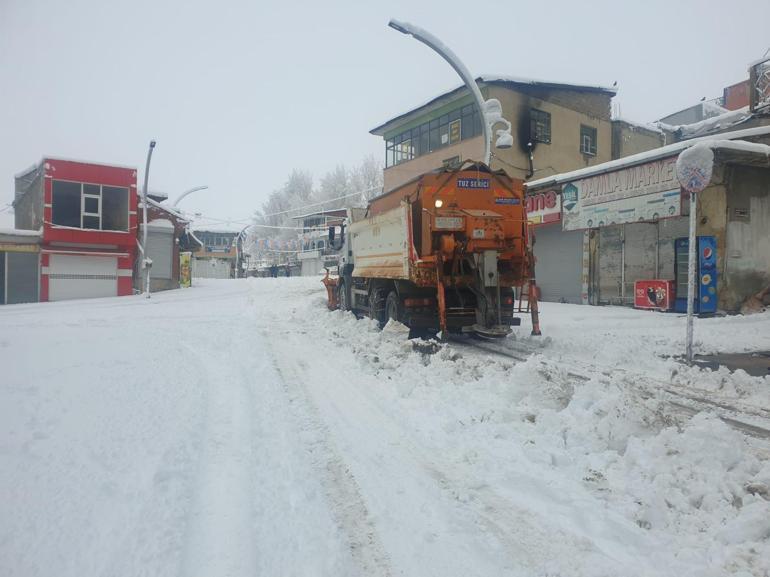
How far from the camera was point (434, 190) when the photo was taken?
10000 mm

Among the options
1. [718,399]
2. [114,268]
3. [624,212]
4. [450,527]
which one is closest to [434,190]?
[718,399]

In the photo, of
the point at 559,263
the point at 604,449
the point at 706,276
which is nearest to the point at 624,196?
the point at 706,276

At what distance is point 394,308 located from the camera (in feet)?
36.5

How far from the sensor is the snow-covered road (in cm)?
269

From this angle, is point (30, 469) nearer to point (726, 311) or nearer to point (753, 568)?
→ point (753, 568)

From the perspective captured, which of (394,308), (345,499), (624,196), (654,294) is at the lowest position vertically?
(345,499)

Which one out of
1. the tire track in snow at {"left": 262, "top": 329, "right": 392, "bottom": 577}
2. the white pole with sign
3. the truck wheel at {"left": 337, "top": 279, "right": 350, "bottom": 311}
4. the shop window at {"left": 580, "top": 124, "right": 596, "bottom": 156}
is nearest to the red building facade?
the truck wheel at {"left": 337, "top": 279, "right": 350, "bottom": 311}

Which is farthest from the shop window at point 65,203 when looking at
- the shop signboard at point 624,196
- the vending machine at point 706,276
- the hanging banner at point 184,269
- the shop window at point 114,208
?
the vending machine at point 706,276

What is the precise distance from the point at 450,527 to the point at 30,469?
2.92m

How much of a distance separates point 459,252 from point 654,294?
9798mm

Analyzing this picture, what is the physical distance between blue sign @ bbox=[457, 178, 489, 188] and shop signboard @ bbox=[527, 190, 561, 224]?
1068 centimetres

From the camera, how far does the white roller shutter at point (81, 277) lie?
993 inches

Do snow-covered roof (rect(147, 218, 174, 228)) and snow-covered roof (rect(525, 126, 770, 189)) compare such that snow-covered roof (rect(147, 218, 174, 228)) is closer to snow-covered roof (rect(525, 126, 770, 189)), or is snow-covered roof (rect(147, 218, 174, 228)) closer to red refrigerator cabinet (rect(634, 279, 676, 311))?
snow-covered roof (rect(525, 126, 770, 189))

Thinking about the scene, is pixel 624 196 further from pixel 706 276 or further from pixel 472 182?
pixel 472 182
